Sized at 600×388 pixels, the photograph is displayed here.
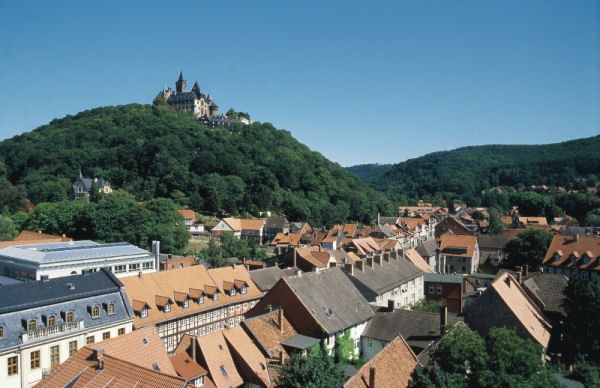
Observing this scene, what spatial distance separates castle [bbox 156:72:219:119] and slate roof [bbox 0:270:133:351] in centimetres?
15311

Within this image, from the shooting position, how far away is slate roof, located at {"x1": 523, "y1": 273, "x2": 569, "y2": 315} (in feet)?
118

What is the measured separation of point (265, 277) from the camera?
44531 mm

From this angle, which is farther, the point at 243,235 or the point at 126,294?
the point at 243,235

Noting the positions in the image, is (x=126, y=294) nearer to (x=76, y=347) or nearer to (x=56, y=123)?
(x=76, y=347)

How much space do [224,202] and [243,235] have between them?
14.1 m

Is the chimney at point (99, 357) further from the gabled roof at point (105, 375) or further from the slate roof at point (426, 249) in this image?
the slate roof at point (426, 249)

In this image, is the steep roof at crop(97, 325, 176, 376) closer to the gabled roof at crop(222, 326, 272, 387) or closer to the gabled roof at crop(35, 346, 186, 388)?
the gabled roof at crop(35, 346, 186, 388)

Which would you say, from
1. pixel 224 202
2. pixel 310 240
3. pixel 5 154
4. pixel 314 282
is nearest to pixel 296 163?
pixel 224 202

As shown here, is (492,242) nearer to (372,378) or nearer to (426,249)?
(426,249)

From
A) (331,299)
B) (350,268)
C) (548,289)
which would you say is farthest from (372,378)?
(548,289)

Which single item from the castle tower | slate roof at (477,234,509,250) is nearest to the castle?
the castle tower

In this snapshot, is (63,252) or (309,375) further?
(63,252)

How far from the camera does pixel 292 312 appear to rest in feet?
98.7

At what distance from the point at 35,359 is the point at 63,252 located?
67.5 feet
